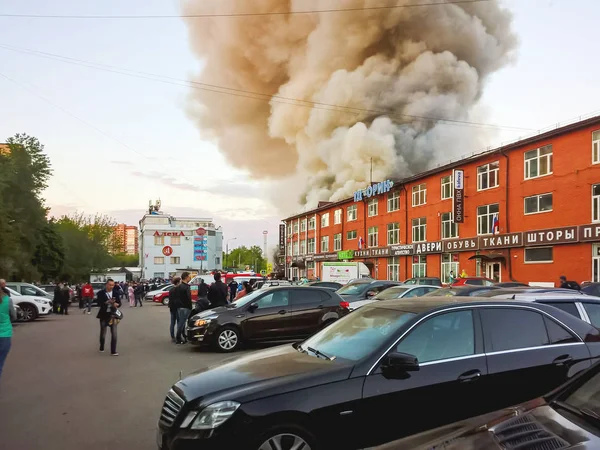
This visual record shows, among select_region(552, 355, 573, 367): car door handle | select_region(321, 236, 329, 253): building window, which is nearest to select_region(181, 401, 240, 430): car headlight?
select_region(552, 355, 573, 367): car door handle

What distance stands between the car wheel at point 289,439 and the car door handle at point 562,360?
8.41 feet

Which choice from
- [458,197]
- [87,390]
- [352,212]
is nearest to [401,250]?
[458,197]

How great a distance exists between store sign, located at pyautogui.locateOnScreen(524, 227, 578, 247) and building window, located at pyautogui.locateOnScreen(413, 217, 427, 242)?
12.2 m

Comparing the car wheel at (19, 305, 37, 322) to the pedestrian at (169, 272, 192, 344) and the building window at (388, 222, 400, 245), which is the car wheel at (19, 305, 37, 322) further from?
the building window at (388, 222, 400, 245)

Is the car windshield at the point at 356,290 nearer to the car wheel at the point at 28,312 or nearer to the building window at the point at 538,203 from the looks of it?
the car wheel at the point at 28,312

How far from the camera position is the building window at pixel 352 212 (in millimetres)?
57469

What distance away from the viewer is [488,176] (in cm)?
3525

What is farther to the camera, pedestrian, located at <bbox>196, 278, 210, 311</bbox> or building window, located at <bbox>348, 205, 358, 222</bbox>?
building window, located at <bbox>348, 205, 358, 222</bbox>

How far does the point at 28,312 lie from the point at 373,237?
3657cm

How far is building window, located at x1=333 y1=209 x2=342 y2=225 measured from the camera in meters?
61.9

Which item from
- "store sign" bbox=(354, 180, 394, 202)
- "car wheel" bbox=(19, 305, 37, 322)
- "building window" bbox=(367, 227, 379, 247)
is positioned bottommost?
"car wheel" bbox=(19, 305, 37, 322)

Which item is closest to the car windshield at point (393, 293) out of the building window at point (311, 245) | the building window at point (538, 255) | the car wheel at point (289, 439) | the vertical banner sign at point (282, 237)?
the car wheel at point (289, 439)

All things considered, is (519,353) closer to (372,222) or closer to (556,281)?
(556,281)

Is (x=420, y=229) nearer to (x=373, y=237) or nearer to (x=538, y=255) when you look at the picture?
(x=373, y=237)
